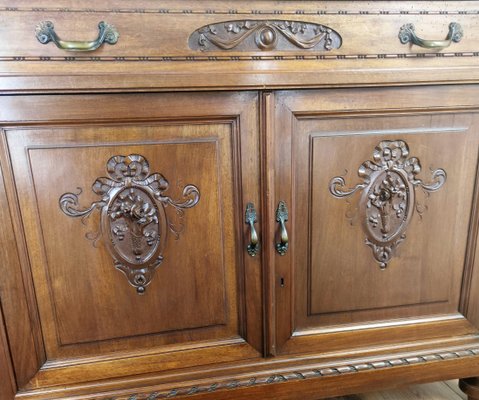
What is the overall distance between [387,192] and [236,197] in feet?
0.91

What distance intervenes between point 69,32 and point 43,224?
30 centimetres

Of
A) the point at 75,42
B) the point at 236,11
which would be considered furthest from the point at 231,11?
the point at 75,42

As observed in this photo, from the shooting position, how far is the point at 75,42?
56cm

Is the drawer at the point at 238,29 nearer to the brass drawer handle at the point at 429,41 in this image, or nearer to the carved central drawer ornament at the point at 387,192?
the brass drawer handle at the point at 429,41

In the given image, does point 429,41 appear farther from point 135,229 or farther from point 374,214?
point 135,229

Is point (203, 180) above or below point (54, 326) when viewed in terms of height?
above

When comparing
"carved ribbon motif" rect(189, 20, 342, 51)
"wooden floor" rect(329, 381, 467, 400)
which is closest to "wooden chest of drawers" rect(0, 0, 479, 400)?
"carved ribbon motif" rect(189, 20, 342, 51)

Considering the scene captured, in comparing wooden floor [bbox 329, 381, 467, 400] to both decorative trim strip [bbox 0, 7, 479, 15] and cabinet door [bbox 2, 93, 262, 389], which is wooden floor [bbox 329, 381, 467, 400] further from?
decorative trim strip [bbox 0, 7, 479, 15]

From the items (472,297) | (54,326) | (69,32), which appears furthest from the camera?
(472,297)

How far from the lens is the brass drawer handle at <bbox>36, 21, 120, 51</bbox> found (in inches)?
21.8

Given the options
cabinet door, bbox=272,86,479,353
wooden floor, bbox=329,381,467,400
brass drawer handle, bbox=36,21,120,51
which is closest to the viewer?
brass drawer handle, bbox=36,21,120,51

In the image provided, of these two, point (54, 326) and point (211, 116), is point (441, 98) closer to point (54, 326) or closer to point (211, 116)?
point (211, 116)

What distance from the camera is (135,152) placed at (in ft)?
2.09

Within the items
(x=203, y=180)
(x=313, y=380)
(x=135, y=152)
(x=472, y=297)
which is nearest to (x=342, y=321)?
(x=313, y=380)
